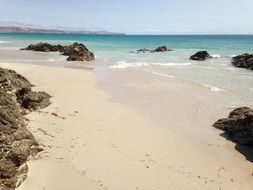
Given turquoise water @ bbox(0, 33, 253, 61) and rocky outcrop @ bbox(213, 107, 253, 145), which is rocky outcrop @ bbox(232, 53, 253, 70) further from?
rocky outcrop @ bbox(213, 107, 253, 145)

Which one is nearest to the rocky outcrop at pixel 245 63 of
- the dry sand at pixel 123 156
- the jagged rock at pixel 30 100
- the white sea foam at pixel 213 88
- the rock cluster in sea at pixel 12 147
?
the white sea foam at pixel 213 88

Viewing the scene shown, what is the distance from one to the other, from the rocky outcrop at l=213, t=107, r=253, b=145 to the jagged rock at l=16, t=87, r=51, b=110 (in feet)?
18.1

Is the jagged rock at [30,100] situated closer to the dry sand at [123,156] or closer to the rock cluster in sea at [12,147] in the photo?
the dry sand at [123,156]

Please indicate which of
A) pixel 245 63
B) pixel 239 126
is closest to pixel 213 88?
pixel 239 126

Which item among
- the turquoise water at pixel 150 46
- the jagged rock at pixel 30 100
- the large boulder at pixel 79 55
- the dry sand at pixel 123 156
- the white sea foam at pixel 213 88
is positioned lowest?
the turquoise water at pixel 150 46

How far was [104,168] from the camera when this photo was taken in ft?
24.7

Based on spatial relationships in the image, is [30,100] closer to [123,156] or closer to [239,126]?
[123,156]

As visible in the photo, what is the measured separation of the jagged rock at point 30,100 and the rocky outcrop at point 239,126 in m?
5.52

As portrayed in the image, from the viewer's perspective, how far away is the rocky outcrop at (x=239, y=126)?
31.1 feet

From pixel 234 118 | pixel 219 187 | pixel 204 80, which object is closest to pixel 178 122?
pixel 234 118

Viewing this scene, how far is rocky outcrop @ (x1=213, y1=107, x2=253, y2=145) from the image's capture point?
9492mm

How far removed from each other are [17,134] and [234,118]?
21.1 ft

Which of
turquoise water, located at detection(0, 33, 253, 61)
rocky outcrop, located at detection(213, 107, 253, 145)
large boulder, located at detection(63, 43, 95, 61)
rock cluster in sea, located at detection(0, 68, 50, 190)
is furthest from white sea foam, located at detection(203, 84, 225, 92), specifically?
turquoise water, located at detection(0, 33, 253, 61)

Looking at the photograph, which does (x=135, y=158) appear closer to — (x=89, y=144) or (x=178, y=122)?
(x=89, y=144)
